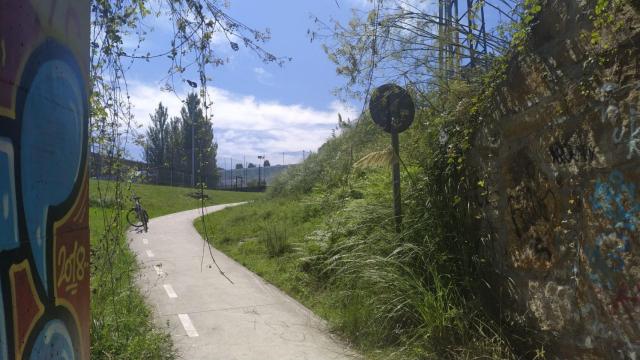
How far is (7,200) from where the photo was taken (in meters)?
2.14

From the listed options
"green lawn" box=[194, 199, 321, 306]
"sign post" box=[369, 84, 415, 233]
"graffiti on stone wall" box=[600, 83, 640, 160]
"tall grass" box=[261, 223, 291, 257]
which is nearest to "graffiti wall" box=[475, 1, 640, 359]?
"graffiti on stone wall" box=[600, 83, 640, 160]

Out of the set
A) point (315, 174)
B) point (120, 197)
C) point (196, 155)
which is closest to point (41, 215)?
point (196, 155)

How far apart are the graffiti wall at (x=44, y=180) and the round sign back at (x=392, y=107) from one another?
159 inches

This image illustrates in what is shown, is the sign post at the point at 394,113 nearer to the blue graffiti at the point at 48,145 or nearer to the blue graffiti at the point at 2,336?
the blue graffiti at the point at 48,145

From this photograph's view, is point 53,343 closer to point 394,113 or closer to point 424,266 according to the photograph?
point 424,266

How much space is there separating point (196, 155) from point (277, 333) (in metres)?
2.76

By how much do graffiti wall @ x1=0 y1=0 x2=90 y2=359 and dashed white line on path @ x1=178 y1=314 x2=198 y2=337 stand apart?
125 inches

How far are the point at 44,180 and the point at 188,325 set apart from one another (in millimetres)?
4432

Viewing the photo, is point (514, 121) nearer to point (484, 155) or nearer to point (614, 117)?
point (484, 155)

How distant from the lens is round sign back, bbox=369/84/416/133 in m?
6.57

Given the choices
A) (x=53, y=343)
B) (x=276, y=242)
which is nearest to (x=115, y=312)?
(x=53, y=343)

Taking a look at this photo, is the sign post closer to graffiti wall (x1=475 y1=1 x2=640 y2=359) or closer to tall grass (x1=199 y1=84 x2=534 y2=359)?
tall grass (x1=199 y1=84 x2=534 y2=359)

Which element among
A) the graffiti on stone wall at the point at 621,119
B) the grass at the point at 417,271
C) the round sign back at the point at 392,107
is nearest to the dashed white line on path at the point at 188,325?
the grass at the point at 417,271

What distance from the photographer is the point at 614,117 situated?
12.1 feet
